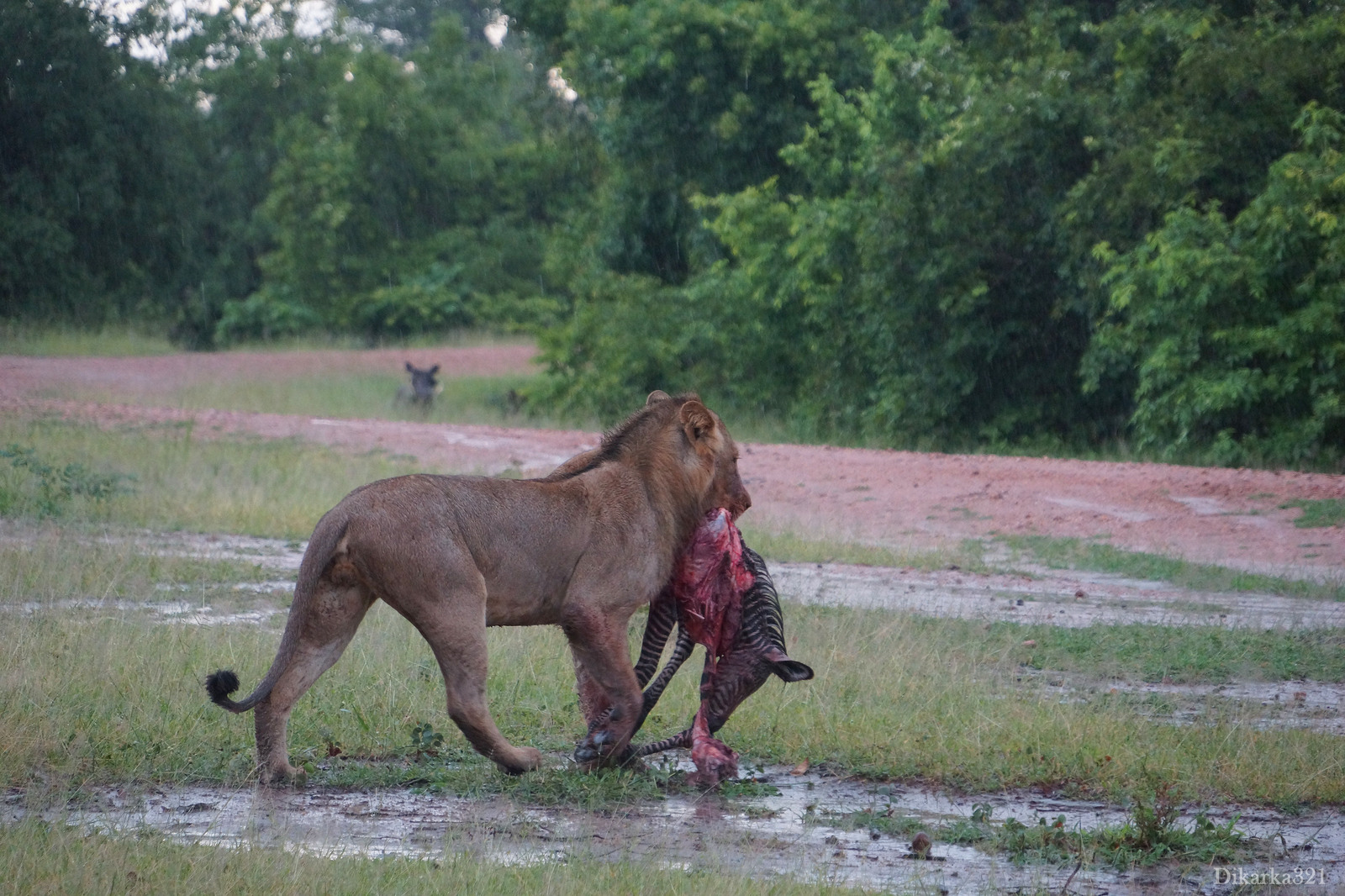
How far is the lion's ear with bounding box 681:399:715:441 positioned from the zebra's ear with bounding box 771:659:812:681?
3.17ft

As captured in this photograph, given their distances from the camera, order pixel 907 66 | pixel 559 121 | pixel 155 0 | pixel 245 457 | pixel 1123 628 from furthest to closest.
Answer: pixel 155 0
pixel 559 121
pixel 907 66
pixel 245 457
pixel 1123 628

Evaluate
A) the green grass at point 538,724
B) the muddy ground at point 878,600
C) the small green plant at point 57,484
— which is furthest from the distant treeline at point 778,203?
the small green plant at point 57,484

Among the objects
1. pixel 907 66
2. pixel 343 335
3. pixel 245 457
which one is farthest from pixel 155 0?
pixel 245 457

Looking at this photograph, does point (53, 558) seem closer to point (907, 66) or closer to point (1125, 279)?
point (1125, 279)

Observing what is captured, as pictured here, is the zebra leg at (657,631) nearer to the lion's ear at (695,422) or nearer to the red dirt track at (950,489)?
the lion's ear at (695,422)

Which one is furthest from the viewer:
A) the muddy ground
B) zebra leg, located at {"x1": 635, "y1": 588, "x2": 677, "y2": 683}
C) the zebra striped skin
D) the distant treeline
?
the distant treeline

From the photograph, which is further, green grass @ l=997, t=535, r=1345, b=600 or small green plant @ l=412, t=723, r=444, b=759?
green grass @ l=997, t=535, r=1345, b=600

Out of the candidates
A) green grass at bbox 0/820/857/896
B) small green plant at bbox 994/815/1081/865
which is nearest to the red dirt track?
small green plant at bbox 994/815/1081/865

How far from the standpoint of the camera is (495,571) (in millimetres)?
5504

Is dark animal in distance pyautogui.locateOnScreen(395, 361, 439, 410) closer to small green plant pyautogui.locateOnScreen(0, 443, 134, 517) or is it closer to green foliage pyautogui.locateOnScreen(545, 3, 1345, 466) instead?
green foliage pyautogui.locateOnScreen(545, 3, 1345, 466)

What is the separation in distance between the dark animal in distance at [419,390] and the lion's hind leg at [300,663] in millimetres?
20084

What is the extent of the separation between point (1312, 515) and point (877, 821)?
908cm

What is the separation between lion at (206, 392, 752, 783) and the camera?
529cm

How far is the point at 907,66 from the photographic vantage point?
2239 centimetres
